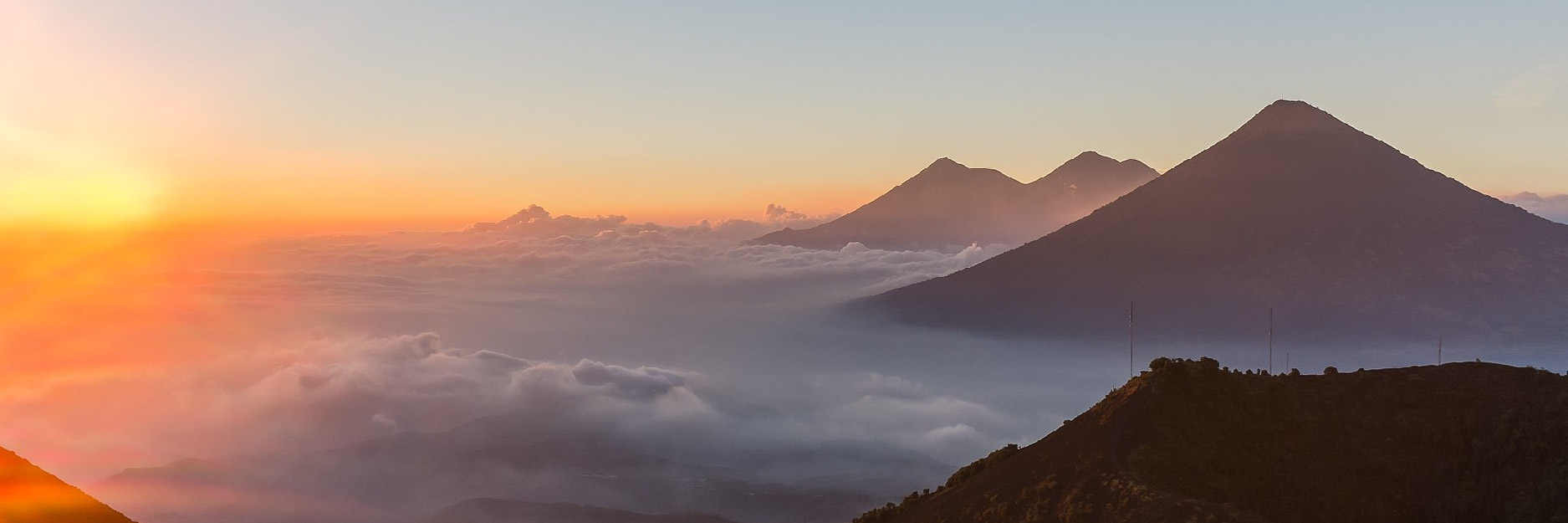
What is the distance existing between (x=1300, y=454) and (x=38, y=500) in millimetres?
69286

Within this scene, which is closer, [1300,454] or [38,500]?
[38,500]

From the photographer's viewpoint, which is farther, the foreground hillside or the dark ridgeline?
the foreground hillside

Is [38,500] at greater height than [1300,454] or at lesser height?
lesser

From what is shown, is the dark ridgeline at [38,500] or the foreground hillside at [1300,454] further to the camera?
the foreground hillside at [1300,454]

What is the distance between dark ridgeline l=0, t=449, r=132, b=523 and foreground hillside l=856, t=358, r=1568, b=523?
151ft

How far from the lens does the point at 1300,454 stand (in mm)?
53500

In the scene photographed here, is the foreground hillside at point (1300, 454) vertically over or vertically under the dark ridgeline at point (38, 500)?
over

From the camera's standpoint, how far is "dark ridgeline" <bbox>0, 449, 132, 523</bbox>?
4722 cm

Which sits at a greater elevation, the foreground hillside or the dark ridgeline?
the foreground hillside

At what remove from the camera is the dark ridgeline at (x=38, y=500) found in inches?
1859

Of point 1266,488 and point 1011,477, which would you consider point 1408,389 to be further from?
point 1011,477

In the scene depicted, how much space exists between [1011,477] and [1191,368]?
45.1ft

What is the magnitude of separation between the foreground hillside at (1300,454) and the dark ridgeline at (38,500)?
46.1 m

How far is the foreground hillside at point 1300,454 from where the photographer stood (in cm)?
→ 4900
